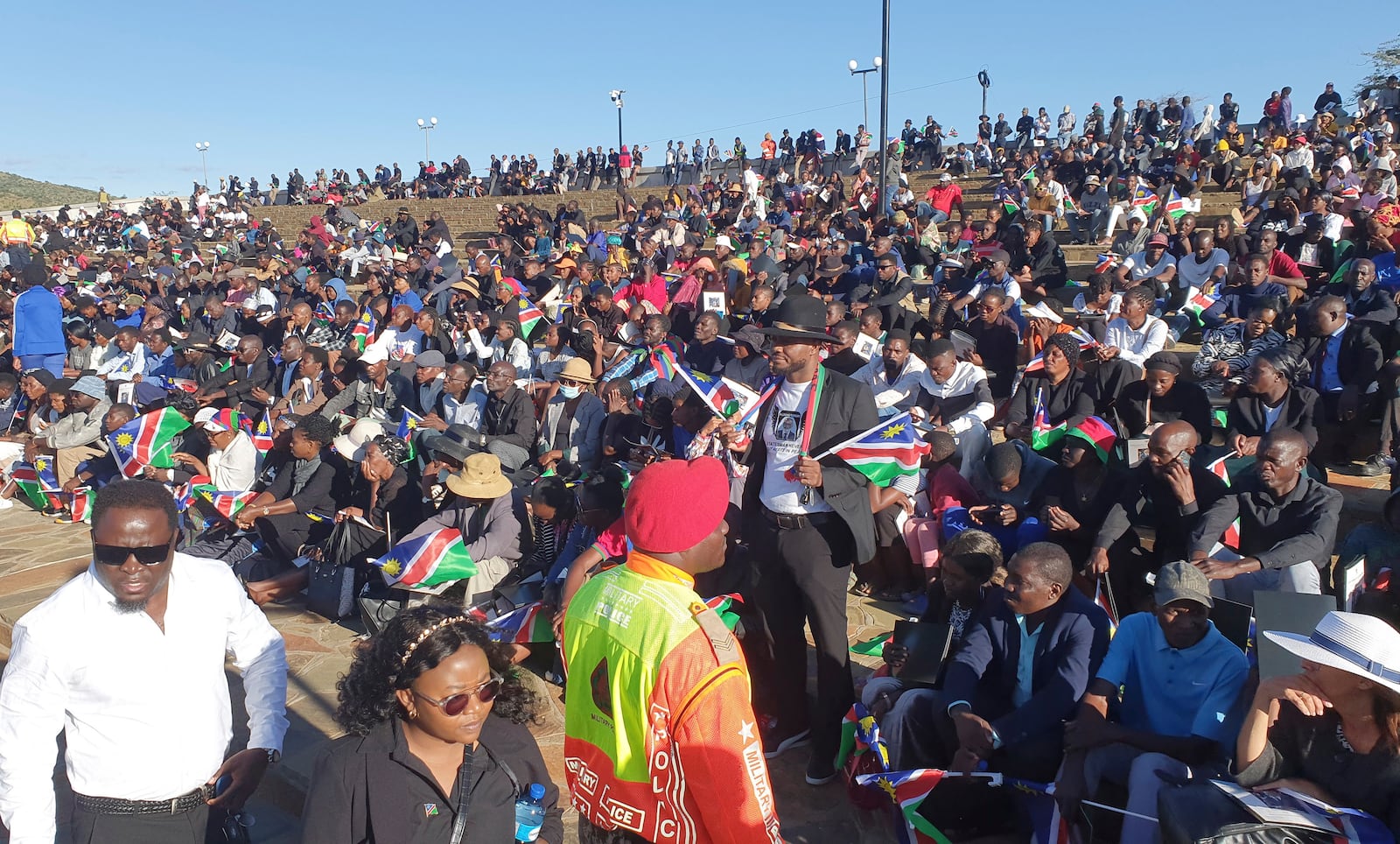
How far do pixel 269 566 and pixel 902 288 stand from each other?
7014mm

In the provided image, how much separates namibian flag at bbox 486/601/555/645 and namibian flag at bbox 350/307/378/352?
675 centimetres

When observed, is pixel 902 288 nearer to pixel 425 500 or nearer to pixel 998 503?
pixel 998 503

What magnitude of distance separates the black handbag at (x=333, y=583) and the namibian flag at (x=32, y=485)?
4917 mm

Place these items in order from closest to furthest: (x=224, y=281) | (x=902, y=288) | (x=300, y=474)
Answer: (x=300, y=474), (x=902, y=288), (x=224, y=281)

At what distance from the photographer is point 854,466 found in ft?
13.7

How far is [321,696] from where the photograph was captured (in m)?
5.20

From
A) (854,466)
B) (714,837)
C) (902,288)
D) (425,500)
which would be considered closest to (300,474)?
(425,500)

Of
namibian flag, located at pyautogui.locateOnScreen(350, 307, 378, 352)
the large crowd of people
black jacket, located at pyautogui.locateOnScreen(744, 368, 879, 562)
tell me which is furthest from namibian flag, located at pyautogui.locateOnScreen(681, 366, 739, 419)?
namibian flag, located at pyautogui.locateOnScreen(350, 307, 378, 352)

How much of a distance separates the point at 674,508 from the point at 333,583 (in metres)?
4.64

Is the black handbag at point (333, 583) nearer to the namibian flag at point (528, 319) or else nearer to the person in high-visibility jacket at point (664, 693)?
the person in high-visibility jacket at point (664, 693)

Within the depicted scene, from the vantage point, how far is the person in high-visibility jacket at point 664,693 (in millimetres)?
2092

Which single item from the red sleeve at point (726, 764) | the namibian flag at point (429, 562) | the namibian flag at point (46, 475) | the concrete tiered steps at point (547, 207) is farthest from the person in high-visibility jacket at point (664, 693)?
the concrete tiered steps at point (547, 207)

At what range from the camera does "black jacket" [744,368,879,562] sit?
4.04 meters

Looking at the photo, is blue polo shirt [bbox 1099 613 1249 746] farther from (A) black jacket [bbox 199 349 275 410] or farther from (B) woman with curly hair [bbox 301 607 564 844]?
(A) black jacket [bbox 199 349 275 410]
